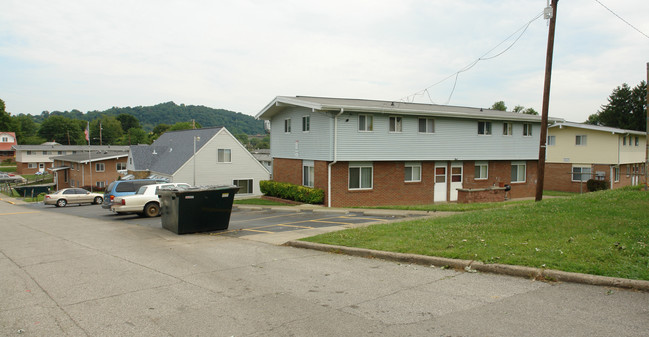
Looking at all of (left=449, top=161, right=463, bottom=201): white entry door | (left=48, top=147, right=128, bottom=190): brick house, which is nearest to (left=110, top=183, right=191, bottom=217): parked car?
(left=449, top=161, right=463, bottom=201): white entry door

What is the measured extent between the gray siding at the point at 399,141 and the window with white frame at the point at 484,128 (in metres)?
0.28

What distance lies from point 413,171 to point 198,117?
13053 centimetres

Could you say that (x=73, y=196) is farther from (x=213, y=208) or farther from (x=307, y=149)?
(x=213, y=208)

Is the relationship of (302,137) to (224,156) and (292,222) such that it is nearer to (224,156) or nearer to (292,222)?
(292,222)

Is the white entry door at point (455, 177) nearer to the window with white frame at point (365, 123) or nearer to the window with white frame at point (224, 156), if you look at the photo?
the window with white frame at point (365, 123)

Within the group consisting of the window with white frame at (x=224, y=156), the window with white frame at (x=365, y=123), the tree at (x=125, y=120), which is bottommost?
the window with white frame at (x=224, y=156)

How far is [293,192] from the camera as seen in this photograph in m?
25.4

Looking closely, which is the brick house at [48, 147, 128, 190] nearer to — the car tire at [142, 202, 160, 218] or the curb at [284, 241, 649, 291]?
the car tire at [142, 202, 160, 218]

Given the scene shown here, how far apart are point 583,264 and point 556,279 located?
54 cm

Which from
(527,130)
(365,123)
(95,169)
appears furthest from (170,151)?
(527,130)

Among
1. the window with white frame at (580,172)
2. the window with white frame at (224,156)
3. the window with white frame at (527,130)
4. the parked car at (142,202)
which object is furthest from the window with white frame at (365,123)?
the window with white frame at (580,172)

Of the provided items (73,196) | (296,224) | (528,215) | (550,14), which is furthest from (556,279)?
(73,196)

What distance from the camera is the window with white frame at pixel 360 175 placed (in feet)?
78.1

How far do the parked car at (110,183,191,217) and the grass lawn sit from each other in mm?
12542
